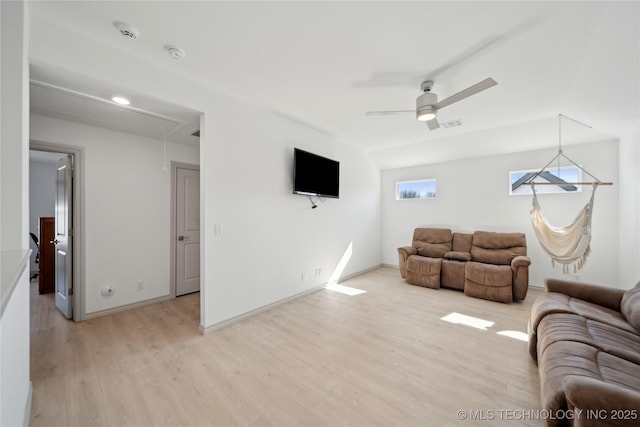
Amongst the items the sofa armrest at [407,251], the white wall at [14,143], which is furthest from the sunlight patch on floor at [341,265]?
the white wall at [14,143]

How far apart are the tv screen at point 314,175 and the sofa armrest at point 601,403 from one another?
3042 mm

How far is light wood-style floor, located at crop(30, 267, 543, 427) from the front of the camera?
158 centimetres

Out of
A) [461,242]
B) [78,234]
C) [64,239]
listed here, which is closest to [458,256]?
[461,242]

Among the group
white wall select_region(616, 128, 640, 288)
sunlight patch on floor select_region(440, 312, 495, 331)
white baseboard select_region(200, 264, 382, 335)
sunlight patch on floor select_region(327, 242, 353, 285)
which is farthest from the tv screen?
white wall select_region(616, 128, 640, 288)

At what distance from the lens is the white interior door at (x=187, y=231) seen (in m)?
3.80

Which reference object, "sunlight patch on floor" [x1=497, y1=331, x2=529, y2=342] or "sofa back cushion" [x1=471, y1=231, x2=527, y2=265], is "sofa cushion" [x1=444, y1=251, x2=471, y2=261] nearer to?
"sofa back cushion" [x1=471, y1=231, x2=527, y2=265]

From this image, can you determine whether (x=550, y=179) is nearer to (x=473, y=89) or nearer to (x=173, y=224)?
(x=473, y=89)

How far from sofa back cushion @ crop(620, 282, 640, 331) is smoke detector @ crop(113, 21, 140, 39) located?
4265 mm

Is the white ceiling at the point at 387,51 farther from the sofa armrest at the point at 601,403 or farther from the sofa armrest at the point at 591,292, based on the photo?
the sofa armrest at the point at 601,403

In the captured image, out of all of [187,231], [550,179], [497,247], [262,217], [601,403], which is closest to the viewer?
[601,403]

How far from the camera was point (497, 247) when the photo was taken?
4.16 meters

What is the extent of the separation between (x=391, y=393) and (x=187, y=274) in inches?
134

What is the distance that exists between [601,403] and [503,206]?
4243 millimetres

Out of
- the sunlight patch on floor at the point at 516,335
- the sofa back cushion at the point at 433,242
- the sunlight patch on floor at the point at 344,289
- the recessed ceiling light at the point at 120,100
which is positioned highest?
the recessed ceiling light at the point at 120,100
